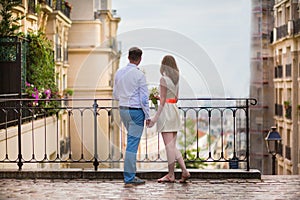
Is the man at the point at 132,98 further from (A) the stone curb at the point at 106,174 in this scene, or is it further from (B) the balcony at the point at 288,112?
(B) the balcony at the point at 288,112

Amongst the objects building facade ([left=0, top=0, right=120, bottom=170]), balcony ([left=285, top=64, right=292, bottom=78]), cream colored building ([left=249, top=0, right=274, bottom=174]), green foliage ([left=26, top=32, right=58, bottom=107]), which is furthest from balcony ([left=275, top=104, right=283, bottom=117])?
green foliage ([left=26, top=32, right=58, bottom=107])

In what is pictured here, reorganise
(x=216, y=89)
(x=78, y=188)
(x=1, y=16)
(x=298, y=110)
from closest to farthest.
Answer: (x=78, y=188), (x=216, y=89), (x=1, y=16), (x=298, y=110)

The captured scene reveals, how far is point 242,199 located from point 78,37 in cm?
2577

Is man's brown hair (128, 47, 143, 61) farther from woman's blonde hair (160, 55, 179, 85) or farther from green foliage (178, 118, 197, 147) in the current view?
green foliage (178, 118, 197, 147)

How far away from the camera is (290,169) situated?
99.6 ft

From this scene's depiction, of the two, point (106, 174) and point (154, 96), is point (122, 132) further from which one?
point (154, 96)

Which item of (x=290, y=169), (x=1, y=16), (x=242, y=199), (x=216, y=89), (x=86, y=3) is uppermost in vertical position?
(x=86, y=3)

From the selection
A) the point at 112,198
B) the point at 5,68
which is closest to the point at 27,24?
the point at 5,68

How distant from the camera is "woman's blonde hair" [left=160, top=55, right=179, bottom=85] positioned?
873 cm

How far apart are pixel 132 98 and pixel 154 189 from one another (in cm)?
121

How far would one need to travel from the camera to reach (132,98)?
28.5 ft

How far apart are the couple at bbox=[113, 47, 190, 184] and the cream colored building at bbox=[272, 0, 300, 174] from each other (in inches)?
824

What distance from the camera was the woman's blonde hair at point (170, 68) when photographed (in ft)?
28.6

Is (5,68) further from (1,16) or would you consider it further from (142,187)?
(142,187)
